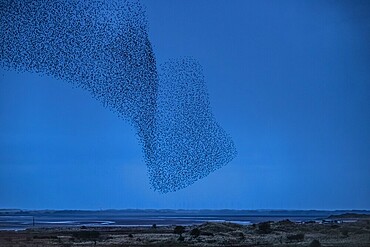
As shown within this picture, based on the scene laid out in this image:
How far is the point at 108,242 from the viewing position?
145 ft

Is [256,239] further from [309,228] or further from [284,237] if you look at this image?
[309,228]

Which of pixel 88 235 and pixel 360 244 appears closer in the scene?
pixel 360 244

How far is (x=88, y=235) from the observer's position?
5025cm

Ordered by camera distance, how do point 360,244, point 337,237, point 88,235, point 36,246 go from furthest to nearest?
point 88,235 → point 337,237 → point 36,246 → point 360,244

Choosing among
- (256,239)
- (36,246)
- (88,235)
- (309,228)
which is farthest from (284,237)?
(36,246)

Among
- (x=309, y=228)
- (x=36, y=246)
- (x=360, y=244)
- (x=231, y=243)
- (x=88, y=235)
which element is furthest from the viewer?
(x=309, y=228)

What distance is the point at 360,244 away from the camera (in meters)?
36.3

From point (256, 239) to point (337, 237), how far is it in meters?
5.59

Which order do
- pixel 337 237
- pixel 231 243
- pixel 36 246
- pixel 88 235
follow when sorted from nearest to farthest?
pixel 36 246 → pixel 231 243 → pixel 337 237 → pixel 88 235

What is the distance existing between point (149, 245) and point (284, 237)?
11241mm

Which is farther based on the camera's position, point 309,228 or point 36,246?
point 309,228

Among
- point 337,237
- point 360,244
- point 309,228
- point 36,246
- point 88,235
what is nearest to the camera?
point 360,244

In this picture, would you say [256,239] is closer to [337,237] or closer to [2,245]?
[337,237]

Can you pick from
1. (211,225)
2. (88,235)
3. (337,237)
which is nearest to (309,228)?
(211,225)
